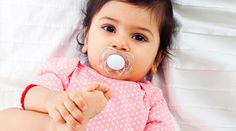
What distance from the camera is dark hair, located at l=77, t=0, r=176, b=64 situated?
1.39 metres

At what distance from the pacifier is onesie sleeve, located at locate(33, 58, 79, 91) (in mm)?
110

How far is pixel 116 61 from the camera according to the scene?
1.30 metres

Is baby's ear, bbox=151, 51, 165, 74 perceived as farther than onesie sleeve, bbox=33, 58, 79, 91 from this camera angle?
Yes

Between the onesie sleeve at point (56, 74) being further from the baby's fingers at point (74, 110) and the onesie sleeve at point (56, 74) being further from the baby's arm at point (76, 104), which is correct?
the baby's fingers at point (74, 110)

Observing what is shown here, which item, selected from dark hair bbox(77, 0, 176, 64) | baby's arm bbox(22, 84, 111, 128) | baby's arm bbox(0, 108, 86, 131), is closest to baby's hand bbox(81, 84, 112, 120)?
baby's arm bbox(22, 84, 111, 128)

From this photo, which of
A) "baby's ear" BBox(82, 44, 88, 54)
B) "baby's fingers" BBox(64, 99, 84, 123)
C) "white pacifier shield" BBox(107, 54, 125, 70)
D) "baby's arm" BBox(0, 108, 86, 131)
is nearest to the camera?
"baby's fingers" BBox(64, 99, 84, 123)

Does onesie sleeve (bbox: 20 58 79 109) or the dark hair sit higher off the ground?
the dark hair

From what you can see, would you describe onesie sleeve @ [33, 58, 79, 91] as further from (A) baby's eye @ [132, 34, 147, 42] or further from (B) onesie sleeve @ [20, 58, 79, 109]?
(A) baby's eye @ [132, 34, 147, 42]

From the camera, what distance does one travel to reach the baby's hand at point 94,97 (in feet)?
3.57

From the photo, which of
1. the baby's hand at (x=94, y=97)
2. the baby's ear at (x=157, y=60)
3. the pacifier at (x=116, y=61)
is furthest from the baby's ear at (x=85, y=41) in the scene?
the baby's hand at (x=94, y=97)

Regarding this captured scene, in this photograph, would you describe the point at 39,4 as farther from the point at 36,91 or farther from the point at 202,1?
the point at 202,1

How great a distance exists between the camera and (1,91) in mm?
1461

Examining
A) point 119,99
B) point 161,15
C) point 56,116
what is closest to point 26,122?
point 56,116

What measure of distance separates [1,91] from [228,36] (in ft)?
2.29
